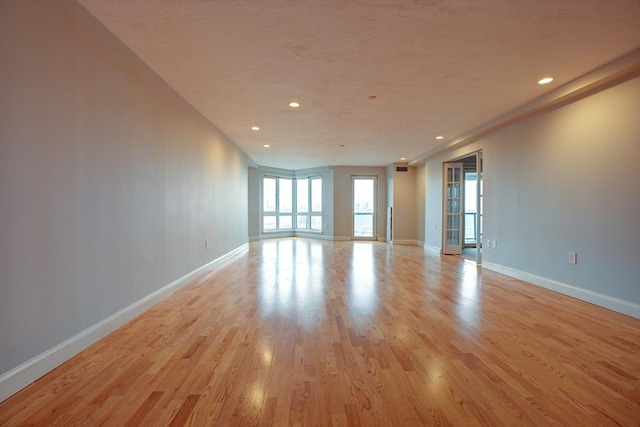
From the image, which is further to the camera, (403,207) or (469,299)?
(403,207)

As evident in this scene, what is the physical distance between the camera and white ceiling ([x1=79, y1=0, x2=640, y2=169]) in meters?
2.21

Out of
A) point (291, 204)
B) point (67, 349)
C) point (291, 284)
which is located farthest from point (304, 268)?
point (291, 204)

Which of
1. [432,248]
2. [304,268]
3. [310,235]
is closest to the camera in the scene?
[304,268]

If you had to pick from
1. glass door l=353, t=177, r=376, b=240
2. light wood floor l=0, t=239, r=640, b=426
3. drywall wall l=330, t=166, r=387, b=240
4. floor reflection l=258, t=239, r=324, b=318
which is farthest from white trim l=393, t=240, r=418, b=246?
light wood floor l=0, t=239, r=640, b=426

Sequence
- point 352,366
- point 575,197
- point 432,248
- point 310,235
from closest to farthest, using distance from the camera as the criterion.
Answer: point 352,366 → point 575,197 → point 432,248 → point 310,235

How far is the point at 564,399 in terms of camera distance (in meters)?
1.63

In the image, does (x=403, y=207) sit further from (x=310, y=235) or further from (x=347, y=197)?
(x=310, y=235)

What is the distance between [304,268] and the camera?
17.6 feet

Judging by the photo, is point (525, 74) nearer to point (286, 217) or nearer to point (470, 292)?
point (470, 292)

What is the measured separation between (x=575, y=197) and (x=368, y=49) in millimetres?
3024

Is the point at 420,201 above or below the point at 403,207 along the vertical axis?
above

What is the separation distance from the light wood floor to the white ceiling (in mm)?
2434

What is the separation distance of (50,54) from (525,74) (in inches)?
161

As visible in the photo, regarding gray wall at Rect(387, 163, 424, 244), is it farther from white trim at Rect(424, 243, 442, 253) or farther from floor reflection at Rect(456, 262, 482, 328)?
floor reflection at Rect(456, 262, 482, 328)
